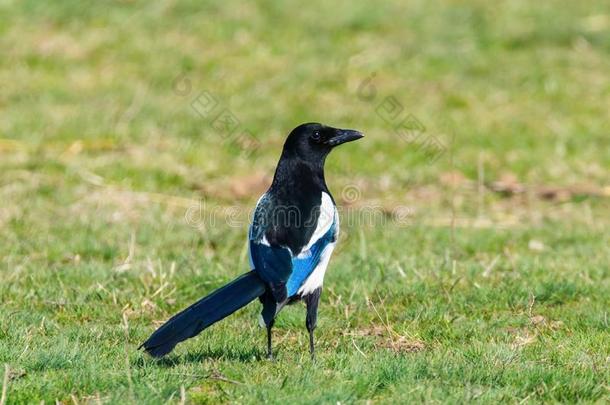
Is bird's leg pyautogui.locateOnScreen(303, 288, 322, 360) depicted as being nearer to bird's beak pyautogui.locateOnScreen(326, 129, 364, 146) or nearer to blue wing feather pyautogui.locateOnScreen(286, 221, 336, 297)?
blue wing feather pyautogui.locateOnScreen(286, 221, 336, 297)

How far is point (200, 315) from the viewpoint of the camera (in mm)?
4652

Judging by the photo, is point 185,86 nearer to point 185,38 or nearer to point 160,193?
point 185,38

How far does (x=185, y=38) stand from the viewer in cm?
1266

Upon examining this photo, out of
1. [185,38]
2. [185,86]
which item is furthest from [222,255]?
[185,38]

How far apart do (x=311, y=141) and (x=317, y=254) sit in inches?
35.8

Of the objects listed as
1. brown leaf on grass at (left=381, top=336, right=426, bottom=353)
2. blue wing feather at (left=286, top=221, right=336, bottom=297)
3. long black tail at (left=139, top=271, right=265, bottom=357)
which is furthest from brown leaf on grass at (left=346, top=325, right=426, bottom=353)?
long black tail at (left=139, top=271, right=265, bottom=357)

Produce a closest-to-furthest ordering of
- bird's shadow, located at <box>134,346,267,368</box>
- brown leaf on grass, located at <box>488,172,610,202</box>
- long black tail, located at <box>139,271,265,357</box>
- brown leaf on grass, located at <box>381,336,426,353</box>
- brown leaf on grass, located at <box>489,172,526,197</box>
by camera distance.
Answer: long black tail, located at <box>139,271,265,357</box>, bird's shadow, located at <box>134,346,267,368</box>, brown leaf on grass, located at <box>381,336,426,353</box>, brown leaf on grass, located at <box>488,172,610,202</box>, brown leaf on grass, located at <box>489,172,526,197</box>

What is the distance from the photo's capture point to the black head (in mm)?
5832

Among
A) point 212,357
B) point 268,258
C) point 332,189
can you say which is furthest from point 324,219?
point 332,189

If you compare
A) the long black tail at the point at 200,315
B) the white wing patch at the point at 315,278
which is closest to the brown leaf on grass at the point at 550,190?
the white wing patch at the point at 315,278

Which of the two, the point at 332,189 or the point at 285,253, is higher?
the point at 285,253

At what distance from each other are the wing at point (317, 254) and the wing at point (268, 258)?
4 centimetres

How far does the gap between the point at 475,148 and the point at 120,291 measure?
5.12m

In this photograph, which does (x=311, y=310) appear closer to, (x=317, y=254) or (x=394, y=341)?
(x=317, y=254)
